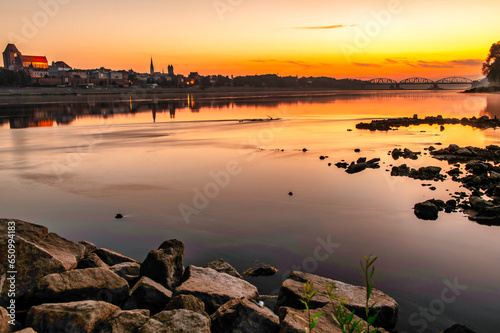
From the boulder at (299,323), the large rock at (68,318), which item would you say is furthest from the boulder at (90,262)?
the boulder at (299,323)

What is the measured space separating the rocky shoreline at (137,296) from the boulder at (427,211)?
589cm

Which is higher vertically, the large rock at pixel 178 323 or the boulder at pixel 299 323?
the large rock at pixel 178 323

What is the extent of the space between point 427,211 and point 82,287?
398 inches

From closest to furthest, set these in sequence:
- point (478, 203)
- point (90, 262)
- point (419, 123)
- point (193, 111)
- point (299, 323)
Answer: point (299, 323)
point (90, 262)
point (478, 203)
point (419, 123)
point (193, 111)

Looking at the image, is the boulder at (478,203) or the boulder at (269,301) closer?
the boulder at (269,301)

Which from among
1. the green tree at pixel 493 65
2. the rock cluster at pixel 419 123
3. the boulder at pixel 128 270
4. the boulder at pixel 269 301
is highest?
the green tree at pixel 493 65

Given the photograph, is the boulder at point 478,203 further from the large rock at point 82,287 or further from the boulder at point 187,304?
the large rock at point 82,287

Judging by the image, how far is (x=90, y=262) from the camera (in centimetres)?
767

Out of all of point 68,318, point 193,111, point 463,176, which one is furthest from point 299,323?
point 193,111

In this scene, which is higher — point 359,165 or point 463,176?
point 359,165

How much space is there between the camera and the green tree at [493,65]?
448 ft

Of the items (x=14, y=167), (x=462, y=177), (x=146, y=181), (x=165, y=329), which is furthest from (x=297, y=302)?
(x=14, y=167)

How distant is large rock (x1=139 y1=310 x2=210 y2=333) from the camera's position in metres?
5.20

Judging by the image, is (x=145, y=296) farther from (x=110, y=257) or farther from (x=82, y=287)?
(x=110, y=257)
